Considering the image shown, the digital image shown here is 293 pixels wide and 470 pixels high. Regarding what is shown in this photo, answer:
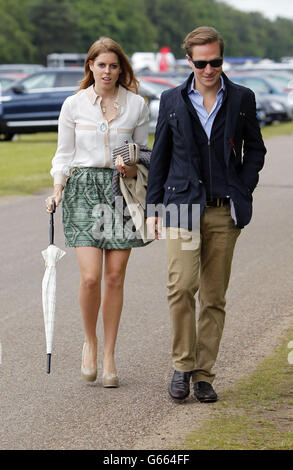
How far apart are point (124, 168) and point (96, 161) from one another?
0.68 feet

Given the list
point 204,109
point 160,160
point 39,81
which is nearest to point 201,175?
point 160,160

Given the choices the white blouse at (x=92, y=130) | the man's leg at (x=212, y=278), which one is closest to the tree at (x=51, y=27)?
the white blouse at (x=92, y=130)

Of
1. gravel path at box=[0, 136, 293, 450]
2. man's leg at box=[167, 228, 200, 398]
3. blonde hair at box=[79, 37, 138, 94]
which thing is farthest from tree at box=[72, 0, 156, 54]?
man's leg at box=[167, 228, 200, 398]

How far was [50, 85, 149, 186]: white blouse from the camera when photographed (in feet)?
17.9

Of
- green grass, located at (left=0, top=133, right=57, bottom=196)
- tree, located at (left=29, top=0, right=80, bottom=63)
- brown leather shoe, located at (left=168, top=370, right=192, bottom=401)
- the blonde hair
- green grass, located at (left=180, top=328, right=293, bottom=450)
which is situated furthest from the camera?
tree, located at (left=29, top=0, right=80, bottom=63)

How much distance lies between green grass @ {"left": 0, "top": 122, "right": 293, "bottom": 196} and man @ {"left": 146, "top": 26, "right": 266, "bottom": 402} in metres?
10.0

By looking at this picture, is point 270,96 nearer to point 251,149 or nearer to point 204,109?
point 251,149

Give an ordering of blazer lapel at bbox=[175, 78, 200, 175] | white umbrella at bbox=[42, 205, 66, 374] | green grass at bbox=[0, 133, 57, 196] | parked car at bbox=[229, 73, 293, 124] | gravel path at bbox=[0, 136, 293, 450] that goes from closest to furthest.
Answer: gravel path at bbox=[0, 136, 293, 450]
blazer lapel at bbox=[175, 78, 200, 175]
white umbrella at bbox=[42, 205, 66, 374]
green grass at bbox=[0, 133, 57, 196]
parked car at bbox=[229, 73, 293, 124]

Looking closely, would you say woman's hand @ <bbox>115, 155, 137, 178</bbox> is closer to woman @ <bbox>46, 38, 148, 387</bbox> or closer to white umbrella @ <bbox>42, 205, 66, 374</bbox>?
woman @ <bbox>46, 38, 148, 387</bbox>

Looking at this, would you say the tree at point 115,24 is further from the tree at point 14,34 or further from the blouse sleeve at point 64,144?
the blouse sleeve at point 64,144

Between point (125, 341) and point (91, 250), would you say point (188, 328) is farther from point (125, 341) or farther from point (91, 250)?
point (125, 341)

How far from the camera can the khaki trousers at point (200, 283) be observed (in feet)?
16.8

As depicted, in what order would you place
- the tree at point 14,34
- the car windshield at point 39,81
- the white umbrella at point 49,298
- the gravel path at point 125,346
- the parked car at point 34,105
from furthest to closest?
1. the tree at point 14,34
2. the car windshield at point 39,81
3. the parked car at point 34,105
4. the white umbrella at point 49,298
5. the gravel path at point 125,346
